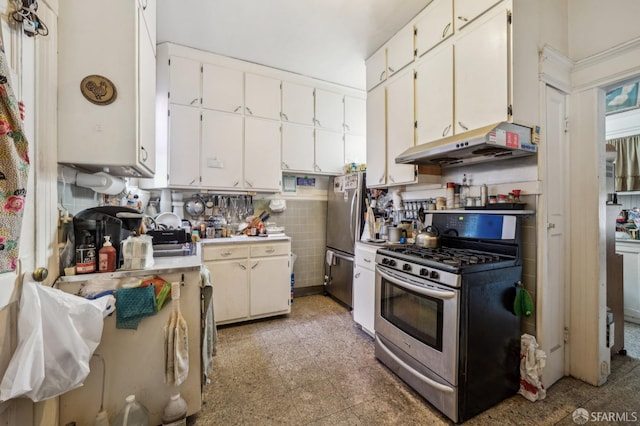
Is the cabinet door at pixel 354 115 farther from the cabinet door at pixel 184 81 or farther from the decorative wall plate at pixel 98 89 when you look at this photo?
the decorative wall plate at pixel 98 89

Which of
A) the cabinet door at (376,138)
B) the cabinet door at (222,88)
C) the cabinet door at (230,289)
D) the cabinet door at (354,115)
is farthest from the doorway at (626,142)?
the cabinet door at (222,88)

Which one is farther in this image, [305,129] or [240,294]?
[305,129]

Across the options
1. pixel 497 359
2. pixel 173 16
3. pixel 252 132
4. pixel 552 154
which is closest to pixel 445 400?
pixel 497 359

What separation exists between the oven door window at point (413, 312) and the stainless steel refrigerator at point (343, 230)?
3.70 ft

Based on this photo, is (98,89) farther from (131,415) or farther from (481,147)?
(481,147)

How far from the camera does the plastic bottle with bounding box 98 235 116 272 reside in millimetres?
1383

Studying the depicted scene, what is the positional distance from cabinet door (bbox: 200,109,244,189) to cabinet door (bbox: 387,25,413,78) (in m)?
1.73

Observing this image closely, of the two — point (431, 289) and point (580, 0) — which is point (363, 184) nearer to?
point (431, 289)

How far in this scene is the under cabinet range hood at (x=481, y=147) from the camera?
1.59m

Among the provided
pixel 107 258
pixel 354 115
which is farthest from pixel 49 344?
pixel 354 115

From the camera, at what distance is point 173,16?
93.7 inches

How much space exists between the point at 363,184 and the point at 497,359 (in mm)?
2060

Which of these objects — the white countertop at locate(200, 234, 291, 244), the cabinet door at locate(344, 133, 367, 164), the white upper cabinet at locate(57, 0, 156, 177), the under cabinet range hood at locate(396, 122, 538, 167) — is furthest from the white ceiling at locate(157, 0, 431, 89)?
the white countertop at locate(200, 234, 291, 244)

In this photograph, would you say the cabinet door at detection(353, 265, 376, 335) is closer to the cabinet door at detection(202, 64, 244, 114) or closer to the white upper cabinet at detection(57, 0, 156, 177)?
the white upper cabinet at detection(57, 0, 156, 177)
